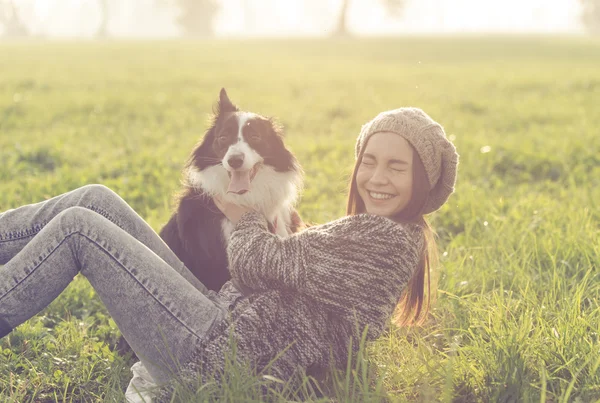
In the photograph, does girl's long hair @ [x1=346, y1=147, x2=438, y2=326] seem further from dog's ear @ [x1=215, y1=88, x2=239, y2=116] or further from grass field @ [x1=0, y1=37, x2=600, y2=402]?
dog's ear @ [x1=215, y1=88, x2=239, y2=116]

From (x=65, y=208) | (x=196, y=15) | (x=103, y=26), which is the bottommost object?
(x=65, y=208)

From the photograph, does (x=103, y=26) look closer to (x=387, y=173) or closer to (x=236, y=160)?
(x=236, y=160)

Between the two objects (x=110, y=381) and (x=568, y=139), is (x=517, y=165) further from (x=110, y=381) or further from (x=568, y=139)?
(x=110, y=381)

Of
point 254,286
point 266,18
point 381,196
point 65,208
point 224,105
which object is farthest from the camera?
point 266,18

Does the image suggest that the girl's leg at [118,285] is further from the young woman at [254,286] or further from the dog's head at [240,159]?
the dog's head at [240,159]

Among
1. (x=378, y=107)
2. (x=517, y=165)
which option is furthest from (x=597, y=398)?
(x=378, y=107)

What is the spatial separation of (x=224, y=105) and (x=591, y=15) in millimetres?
80051

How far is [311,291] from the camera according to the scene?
2.32m

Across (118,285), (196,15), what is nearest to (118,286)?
(118,285)

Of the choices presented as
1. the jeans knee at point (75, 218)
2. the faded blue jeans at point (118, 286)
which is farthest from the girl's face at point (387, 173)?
the jeans knee at point (75, 218)

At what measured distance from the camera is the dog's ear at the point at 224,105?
3.16 m

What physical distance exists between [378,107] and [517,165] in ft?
17.3

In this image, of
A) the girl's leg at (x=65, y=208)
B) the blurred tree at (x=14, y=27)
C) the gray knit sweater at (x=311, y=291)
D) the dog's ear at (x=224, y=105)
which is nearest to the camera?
the gray knit sweater at (x=311, y=291)

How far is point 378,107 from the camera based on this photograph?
11398mm
